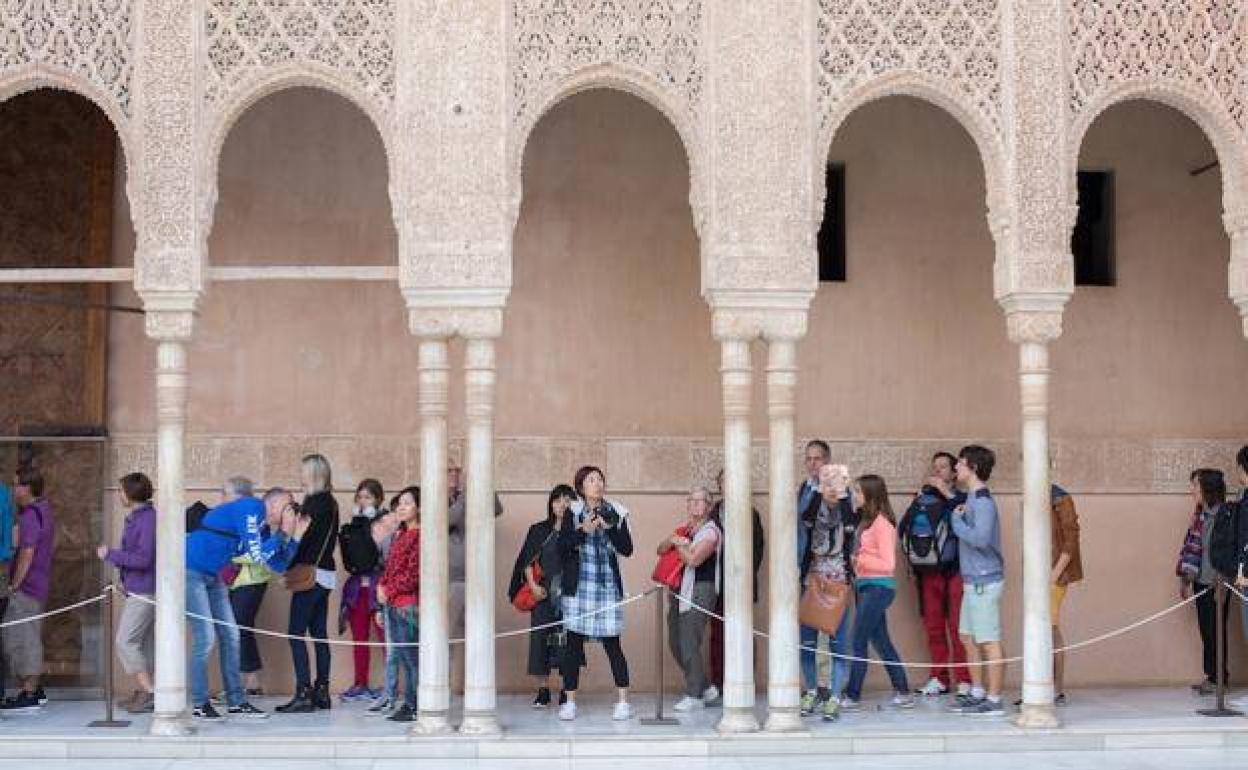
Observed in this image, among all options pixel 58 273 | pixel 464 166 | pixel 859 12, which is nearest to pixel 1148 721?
pixel 859 12

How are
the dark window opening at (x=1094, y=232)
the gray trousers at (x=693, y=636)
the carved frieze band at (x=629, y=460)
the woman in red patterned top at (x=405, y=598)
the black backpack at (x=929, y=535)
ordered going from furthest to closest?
the dark window opening at (x=1094, y=232)
the carved frieze band at (x=629, y=460)
the black backpack at (x=929, y=535)
the gray trousers at (x=693, y=636)
the woman in red patterned top at (x=405, y=598)

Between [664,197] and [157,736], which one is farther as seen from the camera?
[664,197]

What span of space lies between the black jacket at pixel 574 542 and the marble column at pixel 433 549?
701 millimetres

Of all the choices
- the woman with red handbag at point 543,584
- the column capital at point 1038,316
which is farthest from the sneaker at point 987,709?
the woman with red handbag at point 543,584

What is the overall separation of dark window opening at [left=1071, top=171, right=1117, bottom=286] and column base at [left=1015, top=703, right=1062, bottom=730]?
3.23 meters

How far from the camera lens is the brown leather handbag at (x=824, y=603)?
9688 mm

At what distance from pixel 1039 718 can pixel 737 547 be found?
5.93 ft

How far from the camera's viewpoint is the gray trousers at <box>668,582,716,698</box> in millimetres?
9969

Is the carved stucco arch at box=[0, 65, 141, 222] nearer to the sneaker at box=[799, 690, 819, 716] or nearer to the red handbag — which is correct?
the red handbag

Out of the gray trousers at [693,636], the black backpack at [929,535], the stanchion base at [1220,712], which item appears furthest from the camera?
the black backpack at [929,535]

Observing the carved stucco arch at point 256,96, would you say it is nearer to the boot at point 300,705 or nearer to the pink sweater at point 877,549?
the boot at point 300,705

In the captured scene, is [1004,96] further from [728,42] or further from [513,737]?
[513,737]

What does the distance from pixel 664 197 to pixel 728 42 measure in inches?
77.9

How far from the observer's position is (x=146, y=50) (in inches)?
363
